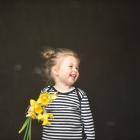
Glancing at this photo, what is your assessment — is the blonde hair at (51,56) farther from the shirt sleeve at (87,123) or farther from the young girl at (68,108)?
the shirt sleeve at (87,123)

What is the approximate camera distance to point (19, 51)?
19.7 ft

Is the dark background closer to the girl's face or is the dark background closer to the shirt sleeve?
the girl's face

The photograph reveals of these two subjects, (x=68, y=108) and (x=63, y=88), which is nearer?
(x=68, y=108)

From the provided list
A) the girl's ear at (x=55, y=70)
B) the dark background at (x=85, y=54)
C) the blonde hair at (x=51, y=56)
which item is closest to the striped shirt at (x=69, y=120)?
the girl's ear at (x=55, y=70)

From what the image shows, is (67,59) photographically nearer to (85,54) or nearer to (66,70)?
(66,70)

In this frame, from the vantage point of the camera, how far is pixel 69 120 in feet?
17.2

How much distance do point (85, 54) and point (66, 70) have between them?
667mm

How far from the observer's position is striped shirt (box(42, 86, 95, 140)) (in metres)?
5.21

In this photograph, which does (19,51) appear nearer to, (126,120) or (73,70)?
(73,70)

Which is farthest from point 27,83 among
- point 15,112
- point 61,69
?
point 61,69

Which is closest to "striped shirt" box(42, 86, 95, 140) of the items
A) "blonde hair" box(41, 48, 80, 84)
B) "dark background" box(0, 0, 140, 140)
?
"blonde hair" box(41, 48, 80, 84)

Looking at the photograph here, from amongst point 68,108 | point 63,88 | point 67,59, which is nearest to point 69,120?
point 68,108

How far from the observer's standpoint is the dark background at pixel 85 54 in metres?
5.98

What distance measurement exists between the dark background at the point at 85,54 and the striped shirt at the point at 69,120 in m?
0.71
